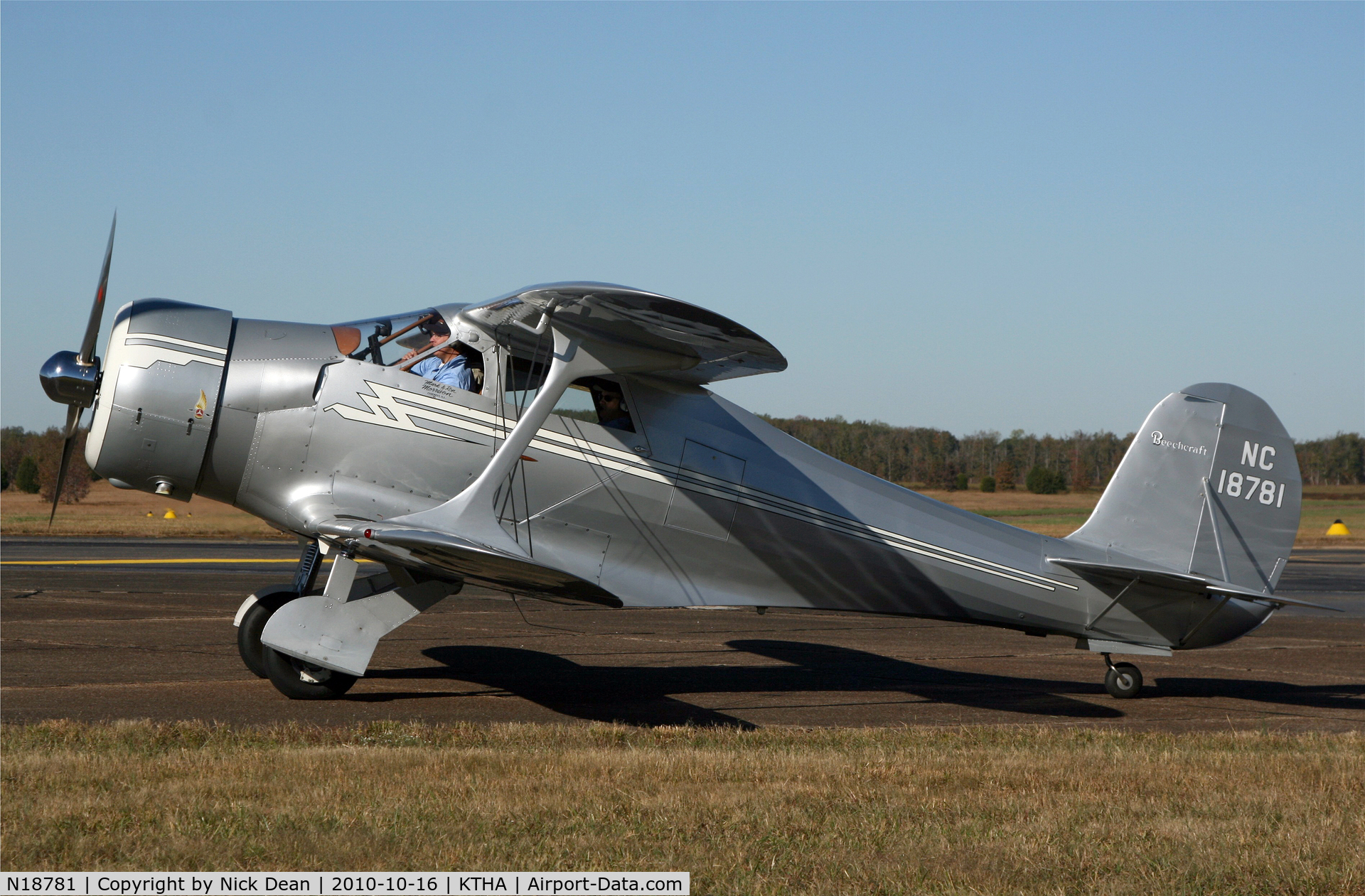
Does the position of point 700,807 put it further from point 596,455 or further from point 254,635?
point 254,635

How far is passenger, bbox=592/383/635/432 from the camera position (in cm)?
838

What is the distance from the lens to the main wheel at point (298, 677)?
8.49m

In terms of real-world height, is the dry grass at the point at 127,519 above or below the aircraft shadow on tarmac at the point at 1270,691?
below

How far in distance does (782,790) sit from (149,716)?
4.87 metres

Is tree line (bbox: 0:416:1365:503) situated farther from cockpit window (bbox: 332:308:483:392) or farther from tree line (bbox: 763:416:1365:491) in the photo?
cockpit window (bbox: 332:308:483:392)

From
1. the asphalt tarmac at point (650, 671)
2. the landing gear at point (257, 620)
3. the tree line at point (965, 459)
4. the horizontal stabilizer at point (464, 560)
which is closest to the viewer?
the horizontal stabilizer at point (464, 560)

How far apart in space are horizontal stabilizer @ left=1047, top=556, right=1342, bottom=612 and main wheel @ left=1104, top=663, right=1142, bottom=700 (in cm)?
105

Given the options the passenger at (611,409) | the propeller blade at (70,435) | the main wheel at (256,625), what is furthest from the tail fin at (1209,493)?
the propeller blade at (70,435)

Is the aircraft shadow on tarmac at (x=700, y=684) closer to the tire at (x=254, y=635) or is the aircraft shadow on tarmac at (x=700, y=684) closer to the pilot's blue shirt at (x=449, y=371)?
the tire at (x=254, y=635)

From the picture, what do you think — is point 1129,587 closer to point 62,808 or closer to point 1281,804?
point 1281,804

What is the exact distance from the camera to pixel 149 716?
7824 mm

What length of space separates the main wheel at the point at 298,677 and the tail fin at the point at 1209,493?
6.88 metres

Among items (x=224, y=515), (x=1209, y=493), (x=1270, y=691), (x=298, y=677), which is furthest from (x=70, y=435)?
(x=224, y=515)

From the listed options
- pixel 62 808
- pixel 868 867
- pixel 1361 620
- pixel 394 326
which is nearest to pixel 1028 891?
pixel 868 867
